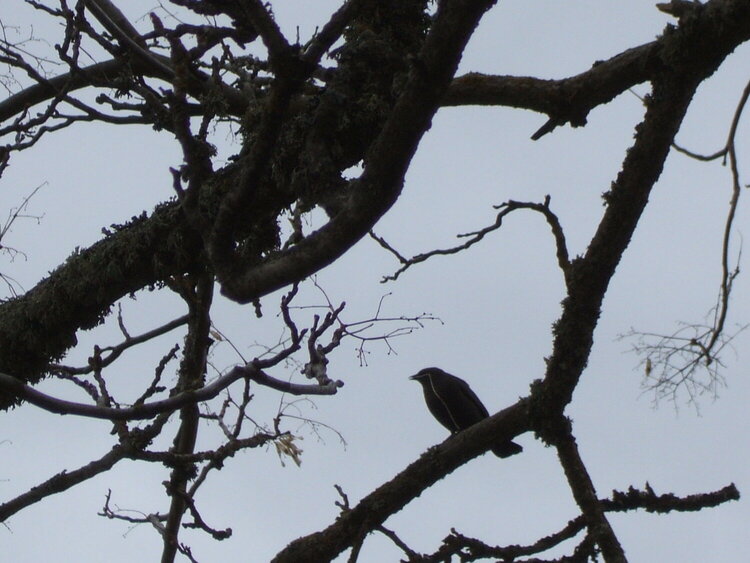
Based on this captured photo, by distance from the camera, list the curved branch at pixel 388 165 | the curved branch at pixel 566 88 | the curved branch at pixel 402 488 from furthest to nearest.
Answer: the curved branch at pixel 402 488 < the curved branch at pixel 566 88 < the curved branch at pixel 388 165

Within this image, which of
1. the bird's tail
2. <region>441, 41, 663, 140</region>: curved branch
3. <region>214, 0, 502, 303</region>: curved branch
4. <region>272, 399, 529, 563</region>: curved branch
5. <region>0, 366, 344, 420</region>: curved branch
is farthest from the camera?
the bird's tail

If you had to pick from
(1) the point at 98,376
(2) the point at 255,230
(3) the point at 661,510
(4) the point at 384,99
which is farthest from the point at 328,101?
(3) the point at 661,510

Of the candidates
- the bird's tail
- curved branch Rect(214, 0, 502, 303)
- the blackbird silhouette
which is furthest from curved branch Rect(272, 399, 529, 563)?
the blackbird silhouette

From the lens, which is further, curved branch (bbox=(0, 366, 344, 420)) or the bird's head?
the bird's head

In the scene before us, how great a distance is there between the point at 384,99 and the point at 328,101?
0.68 feet

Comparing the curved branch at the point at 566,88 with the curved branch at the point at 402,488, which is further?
the curved branch at the point at 402,488

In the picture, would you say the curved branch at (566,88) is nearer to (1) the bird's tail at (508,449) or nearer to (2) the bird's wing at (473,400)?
(1) the bird's tail at (508,449)

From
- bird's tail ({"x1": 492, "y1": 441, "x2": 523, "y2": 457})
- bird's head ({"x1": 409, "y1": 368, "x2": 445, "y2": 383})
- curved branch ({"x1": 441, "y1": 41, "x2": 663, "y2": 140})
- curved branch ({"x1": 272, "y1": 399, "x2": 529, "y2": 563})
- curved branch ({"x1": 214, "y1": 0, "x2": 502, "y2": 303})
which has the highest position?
bird's head ({"x1": 409, "y1": 368, "x2": 445, "y2": 383})

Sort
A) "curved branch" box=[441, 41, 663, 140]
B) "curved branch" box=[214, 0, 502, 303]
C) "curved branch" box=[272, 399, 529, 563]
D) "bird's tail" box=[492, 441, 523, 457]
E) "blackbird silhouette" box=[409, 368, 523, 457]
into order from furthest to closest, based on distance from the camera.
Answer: "blackbird silhouette" box=[409, 368, 523, 457]
"bird's tail" box=[492, 441, 523, 457]
"curved branch" box=[272, 399, 529, 563]
"curved branch" box=[441, 41, 663, 140]
"curved branch" box=[214, 0, 502, 303]

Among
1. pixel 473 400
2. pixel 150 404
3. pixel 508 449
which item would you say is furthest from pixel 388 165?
pixel 473 400

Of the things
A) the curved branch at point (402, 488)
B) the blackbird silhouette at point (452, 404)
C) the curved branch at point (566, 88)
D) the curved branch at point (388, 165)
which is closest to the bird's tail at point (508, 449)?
the blackbird silhouette at point (452, 404)

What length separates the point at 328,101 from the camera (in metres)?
3.42

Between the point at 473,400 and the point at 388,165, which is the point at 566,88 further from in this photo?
the point at 473,400

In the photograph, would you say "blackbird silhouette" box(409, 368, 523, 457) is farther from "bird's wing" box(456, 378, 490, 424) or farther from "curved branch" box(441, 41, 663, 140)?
"curved branch" box(441, 41, 663, 140)
